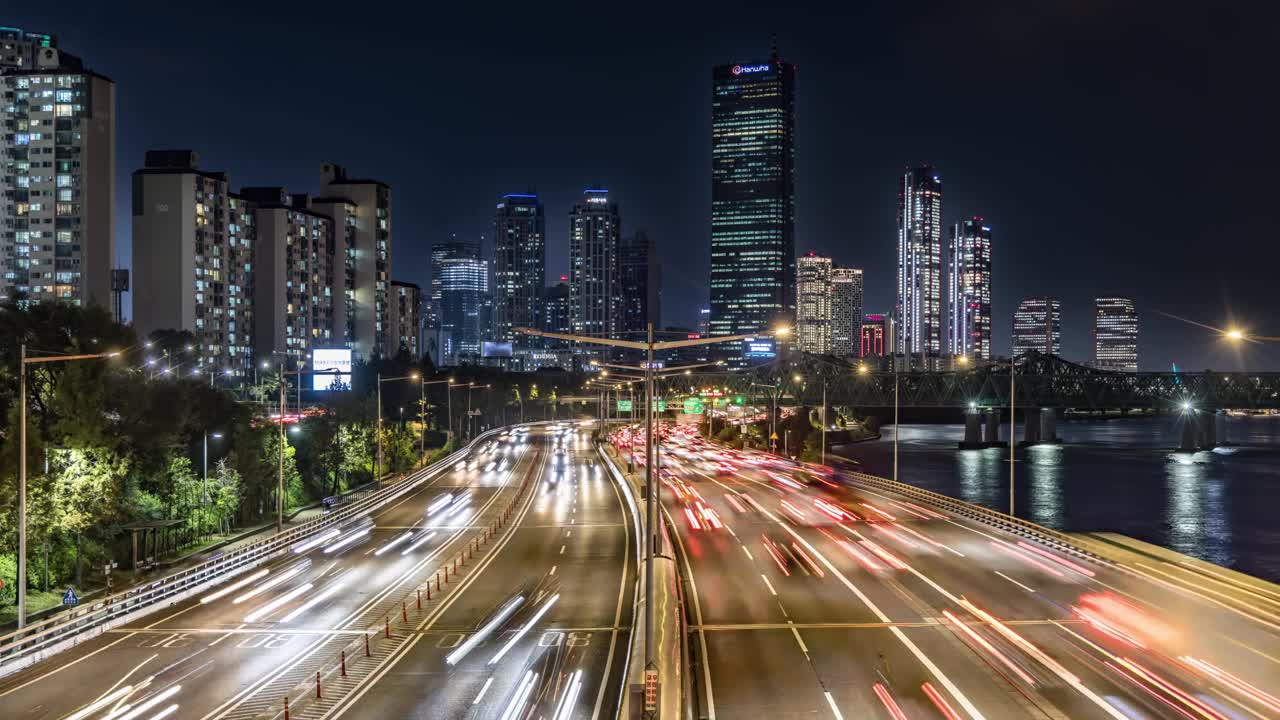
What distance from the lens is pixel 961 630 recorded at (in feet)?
101

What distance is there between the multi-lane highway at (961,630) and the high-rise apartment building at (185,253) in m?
129

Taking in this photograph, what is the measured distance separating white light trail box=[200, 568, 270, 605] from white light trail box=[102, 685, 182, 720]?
12.3 meters

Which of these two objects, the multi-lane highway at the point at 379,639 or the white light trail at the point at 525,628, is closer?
the multi-lane highway at the point at 379,639

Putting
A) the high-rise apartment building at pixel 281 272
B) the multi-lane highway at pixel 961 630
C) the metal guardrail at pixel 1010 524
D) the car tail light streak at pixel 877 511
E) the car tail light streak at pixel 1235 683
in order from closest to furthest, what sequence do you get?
the car tail light streak at pixel 1235 683
the multi-lane highway at pixel 961 630
the metal guardrail at pixel 1010 524
the car tail light streak at pixel 877 511
the high-rise apartment building at pixel 281 272

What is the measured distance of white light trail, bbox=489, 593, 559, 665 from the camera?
2838cm

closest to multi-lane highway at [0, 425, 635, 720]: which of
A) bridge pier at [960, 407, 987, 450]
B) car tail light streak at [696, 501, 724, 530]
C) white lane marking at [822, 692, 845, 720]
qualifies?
white lane marking at [822, 692, 845, 720]

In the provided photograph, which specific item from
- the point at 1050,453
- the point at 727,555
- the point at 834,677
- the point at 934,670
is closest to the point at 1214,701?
the point at 934,670

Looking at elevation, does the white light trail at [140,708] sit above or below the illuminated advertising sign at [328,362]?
below

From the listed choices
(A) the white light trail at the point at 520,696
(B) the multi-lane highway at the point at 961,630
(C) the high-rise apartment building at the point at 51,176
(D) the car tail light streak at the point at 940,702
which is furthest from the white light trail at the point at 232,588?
(C) the high-rise apartment building at the point at 51,176

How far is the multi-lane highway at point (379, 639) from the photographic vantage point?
24.2 meters

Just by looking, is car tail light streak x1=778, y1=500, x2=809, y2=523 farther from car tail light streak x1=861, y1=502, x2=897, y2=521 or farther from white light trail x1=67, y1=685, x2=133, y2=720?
white light trail x1=67, y1=685, x2=133, y2=720

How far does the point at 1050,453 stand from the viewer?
172 meters

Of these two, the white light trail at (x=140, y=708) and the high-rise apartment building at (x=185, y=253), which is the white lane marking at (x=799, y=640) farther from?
the high-rise apartment building at (x=185, y=253)

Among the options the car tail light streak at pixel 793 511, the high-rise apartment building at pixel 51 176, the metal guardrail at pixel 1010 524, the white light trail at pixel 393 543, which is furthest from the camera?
the high-rise apartment building at pixel 51 176
